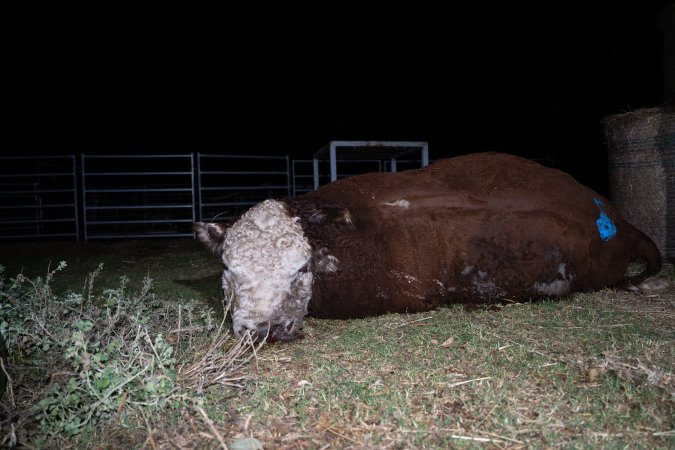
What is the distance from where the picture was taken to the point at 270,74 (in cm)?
1803

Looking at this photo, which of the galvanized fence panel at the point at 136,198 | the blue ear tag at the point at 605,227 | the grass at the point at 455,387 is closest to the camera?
the grass at the point at 455,387

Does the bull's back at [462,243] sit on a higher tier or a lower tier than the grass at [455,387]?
higher

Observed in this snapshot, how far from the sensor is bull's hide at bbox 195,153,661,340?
2998mm

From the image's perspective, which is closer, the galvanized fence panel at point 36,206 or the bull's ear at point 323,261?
the bull's ear at point 323,261

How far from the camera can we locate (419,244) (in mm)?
3340

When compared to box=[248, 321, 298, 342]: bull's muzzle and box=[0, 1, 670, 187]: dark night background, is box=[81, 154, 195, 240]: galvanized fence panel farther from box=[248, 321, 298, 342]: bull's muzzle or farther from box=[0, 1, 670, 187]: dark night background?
box=[248, 321, 298, 342]: bull's muzzle

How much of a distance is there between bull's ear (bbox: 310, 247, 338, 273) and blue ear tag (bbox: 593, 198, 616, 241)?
7.38 feet

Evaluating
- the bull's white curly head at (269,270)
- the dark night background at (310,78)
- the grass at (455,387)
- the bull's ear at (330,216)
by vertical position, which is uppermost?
the dark night background at (310,78)

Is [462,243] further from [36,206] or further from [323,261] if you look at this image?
[36,206]

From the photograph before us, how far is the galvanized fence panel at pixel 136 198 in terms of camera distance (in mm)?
9953

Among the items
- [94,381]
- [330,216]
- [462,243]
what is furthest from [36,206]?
[462,243]

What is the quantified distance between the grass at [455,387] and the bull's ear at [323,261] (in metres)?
0.43

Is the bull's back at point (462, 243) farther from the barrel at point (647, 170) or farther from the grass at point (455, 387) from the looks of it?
the barrel at point (647, 170)

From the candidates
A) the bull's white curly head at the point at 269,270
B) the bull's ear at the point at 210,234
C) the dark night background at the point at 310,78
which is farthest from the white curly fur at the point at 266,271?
the dark night background at the point at 310,78
